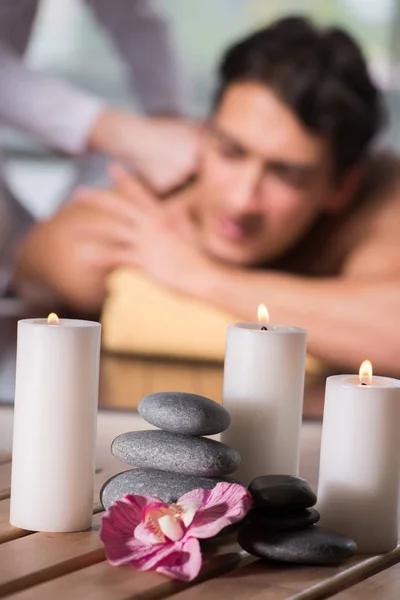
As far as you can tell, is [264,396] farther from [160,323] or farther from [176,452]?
[160,323]

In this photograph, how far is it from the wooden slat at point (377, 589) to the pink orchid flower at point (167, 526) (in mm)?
110

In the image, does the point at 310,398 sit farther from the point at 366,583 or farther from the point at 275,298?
the point at 366,583

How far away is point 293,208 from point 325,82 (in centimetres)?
33

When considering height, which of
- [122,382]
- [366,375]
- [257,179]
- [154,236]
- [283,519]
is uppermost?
[257,179]

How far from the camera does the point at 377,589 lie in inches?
32.6

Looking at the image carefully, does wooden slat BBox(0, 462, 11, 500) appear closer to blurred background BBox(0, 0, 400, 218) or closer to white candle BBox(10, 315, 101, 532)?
white candle BBox(10, 315, 101, 532)

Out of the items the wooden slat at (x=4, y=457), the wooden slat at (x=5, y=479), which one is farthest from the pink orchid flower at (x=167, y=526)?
the wooden slat at (x=4, y=457)

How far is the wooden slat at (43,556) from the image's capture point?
0.80 metres

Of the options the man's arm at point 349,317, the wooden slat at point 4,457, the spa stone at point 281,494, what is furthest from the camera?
the man's arm at point 349,317

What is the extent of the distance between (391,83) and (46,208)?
99 cm

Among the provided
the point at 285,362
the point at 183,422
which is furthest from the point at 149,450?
the point at 285,362

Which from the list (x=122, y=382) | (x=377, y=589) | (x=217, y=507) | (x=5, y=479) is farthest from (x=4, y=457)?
(x=122, y=382)

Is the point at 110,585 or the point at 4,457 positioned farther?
the point at 4,457

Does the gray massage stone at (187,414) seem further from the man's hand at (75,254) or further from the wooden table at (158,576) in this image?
the man's hand at (75,254)
